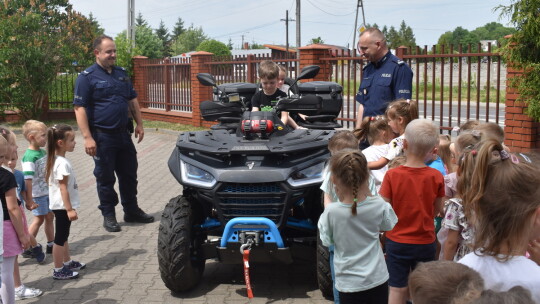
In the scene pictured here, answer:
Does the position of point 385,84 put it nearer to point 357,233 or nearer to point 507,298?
point 357,233

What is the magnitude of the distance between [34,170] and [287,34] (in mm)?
65437

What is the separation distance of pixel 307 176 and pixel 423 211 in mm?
1056

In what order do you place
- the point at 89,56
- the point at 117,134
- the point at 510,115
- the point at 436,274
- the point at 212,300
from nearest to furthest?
the point at 436,274, the point at 212,300, the point at 117,134, the point at 510,115, the point at 89,56

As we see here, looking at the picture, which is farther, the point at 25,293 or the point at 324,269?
the point at 25,293

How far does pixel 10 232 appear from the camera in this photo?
14.8ft

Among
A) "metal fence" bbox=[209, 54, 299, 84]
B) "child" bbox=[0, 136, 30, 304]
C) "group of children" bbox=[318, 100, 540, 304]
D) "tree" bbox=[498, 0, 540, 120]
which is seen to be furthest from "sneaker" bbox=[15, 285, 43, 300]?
"metal fence" bbox=[209, 54, 299, 84]

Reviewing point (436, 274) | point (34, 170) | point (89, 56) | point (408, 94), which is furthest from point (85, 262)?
point (89, 56)

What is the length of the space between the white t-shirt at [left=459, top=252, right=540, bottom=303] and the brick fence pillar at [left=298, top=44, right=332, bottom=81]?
10911mm

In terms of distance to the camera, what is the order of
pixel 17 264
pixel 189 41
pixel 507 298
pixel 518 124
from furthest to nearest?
pixel 189 41 → pixel 518 124 → pixel 17 264 → pixel 507 298

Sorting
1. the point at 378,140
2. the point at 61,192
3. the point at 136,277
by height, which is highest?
the point at 378,140

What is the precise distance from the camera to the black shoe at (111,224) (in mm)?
7223

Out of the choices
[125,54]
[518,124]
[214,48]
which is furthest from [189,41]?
[518,124]

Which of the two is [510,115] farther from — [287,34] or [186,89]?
[287,34]

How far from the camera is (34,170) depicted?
5.92 meters
